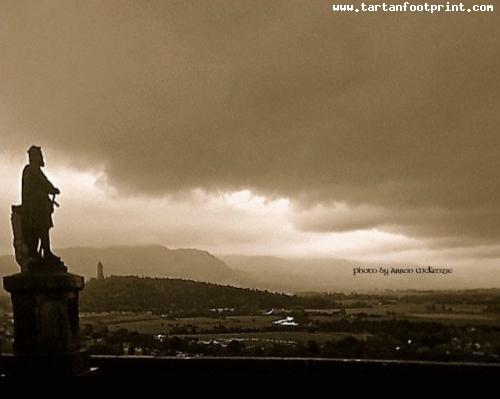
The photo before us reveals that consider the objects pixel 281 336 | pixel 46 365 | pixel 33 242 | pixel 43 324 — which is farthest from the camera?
pixel 281 336

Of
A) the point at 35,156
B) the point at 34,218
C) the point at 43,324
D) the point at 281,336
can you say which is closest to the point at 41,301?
the point at 43,324

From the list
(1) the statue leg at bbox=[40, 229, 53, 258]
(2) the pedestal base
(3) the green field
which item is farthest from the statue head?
(3) the green field

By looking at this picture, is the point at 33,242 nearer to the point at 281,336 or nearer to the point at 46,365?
the point at 46,365

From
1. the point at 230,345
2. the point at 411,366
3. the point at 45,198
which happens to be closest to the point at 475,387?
the point at 411,366

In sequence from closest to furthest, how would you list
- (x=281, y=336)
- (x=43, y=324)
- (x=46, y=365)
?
(x=46, y=365) → (x=43, y=324) → (x=281, y=336)

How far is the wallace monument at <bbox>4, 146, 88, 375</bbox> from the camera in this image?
6996mm

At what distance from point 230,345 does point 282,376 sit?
1.61 metres

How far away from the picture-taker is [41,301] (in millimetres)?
7074

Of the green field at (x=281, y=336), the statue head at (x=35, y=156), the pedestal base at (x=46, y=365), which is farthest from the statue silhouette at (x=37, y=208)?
the green field at (x=281, y=336)

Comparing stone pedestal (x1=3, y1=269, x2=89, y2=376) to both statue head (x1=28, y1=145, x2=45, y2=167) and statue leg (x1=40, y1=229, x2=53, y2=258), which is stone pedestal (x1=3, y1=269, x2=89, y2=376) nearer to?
statue leg (x1=40, y1=229, x2=53, y2=258)

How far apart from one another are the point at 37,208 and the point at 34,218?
12 cm

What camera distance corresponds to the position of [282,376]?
7070 millimetres

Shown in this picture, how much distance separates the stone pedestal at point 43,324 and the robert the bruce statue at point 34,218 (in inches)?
8.2

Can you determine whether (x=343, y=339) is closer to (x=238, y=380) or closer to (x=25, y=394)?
(x=238, y=380)
